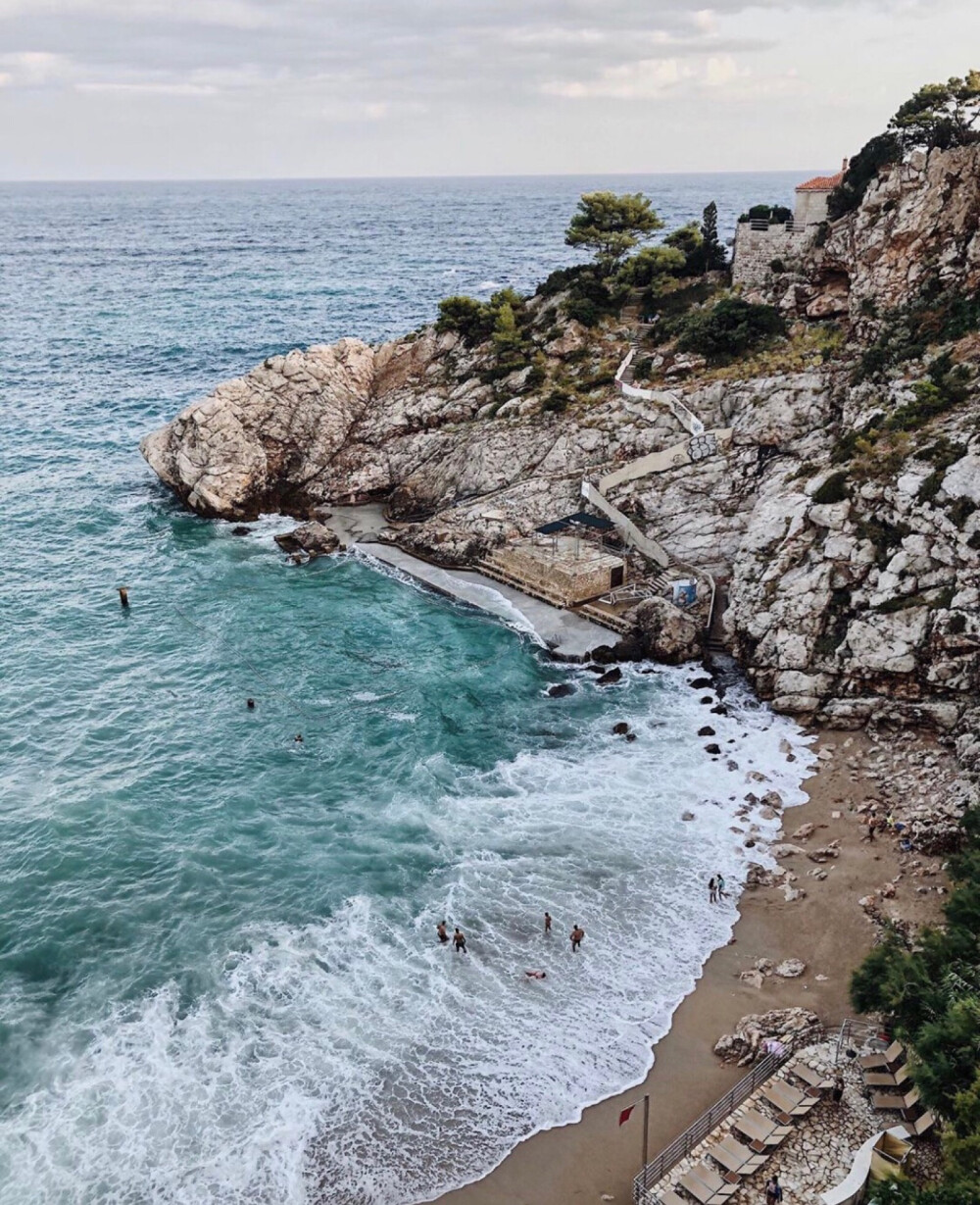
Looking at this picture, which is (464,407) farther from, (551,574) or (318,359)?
(551,574)

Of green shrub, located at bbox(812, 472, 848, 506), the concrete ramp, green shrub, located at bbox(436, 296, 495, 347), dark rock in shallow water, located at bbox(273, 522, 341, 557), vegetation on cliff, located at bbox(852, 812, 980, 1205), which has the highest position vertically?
green shrub, located at bbox(436, 296, 495, 347)

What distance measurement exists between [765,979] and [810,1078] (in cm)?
488

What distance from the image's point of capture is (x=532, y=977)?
30000 mm

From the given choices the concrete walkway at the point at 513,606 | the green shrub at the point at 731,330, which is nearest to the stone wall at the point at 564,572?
the concrete walkway at the point at 513,606

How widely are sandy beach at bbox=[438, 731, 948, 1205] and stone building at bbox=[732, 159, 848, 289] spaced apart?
43666mm

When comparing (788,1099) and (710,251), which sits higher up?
(710,251)

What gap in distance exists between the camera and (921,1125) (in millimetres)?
22516

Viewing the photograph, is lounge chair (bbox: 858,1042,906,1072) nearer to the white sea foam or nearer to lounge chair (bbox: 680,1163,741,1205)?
lounge chair (bbox: 680,1163,741,1205)

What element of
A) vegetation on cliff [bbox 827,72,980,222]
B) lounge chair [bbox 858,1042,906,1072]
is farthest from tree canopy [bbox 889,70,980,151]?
lounge chair [bbox 858,1042,906,1072]

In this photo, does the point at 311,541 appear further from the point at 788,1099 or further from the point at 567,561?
the point at 788,1099

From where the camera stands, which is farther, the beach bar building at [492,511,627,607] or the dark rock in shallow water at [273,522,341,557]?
the dark rock in shallow water at [273,522,341,557]

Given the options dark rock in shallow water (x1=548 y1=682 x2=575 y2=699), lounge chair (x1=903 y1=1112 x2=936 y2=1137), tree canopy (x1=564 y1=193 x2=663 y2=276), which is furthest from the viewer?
tree canopy (x1=564 y1=193 x2=663 y2=276)

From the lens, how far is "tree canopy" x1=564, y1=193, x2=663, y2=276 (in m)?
81.1

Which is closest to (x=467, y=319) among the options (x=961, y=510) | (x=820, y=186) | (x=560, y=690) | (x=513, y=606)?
(x=820, y=186)
